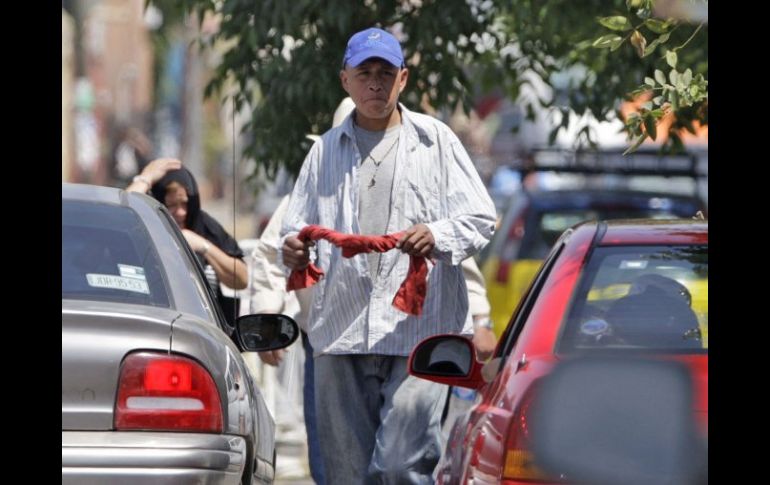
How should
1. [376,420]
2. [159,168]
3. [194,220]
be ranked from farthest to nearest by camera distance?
[194,220]
[159,168]
[376,420]

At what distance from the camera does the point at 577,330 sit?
4.75 m

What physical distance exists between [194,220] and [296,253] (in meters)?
1.89

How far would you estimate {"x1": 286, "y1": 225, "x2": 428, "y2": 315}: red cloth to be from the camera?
6145mm

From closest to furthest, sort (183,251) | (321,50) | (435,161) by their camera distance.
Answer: (183,251)
(435,161)
(321,50)

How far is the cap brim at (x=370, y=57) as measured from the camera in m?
6.46

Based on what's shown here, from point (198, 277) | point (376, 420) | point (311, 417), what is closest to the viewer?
point (198, 277)

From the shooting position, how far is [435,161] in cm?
650

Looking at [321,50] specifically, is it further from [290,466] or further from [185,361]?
[185,361]

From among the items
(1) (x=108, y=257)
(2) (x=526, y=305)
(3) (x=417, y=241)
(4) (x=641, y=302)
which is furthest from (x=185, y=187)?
(4) (x=641, y=302)

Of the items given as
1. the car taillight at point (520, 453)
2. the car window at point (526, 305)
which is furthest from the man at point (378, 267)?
the car taillight at point (520, 453)

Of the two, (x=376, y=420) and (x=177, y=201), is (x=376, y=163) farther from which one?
(x=177, y=201)

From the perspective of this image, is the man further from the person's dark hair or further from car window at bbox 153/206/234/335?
the person's dark hair
